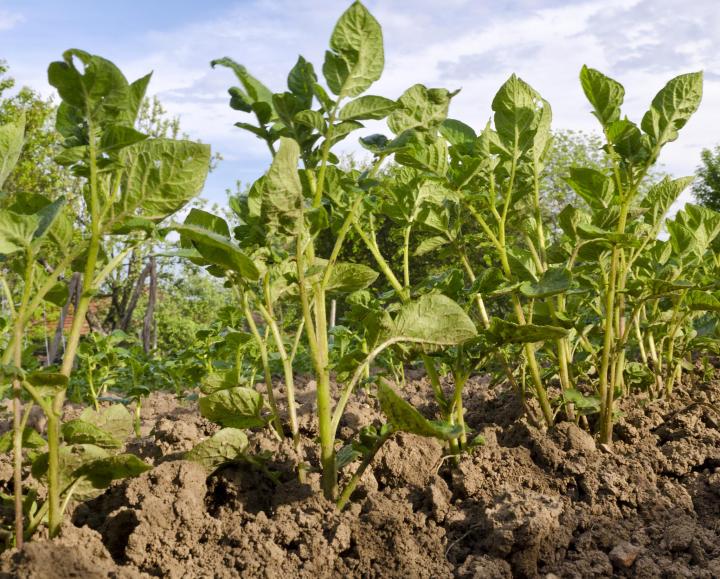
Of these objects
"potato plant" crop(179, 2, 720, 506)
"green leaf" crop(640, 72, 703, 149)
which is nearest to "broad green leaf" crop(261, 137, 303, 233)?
"potato plant" crop(179, 2, 720, 506)

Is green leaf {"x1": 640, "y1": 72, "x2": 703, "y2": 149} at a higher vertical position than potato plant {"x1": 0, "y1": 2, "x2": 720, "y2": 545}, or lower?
higher

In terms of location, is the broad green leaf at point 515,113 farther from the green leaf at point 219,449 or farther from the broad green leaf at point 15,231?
the broad green leaf at point 15,231

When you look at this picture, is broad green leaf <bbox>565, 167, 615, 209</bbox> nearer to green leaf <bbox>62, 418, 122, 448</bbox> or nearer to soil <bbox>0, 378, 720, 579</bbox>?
soil <bbox>0, 378, 720, 579</bbox>

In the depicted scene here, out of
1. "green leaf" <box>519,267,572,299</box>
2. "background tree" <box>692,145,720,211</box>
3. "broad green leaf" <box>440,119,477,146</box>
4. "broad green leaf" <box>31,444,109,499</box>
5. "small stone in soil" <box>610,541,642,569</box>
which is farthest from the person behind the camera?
"background tree" <box>692,145,720,211</box>

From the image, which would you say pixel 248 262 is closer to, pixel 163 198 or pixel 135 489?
pixel 163 198

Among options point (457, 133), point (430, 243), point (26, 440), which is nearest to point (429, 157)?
point (457, 133)

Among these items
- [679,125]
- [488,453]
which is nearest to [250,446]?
[488,453]

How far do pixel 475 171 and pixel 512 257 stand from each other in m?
0.36

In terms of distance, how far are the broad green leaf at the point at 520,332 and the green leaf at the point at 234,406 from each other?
79 cm

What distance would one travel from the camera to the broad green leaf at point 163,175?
5.96 ft

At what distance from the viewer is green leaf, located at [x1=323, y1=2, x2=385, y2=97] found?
6.67 ft

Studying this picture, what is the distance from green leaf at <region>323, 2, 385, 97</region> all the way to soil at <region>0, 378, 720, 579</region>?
119cm

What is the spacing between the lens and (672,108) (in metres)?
2.67

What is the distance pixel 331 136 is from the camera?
211 centimetres
